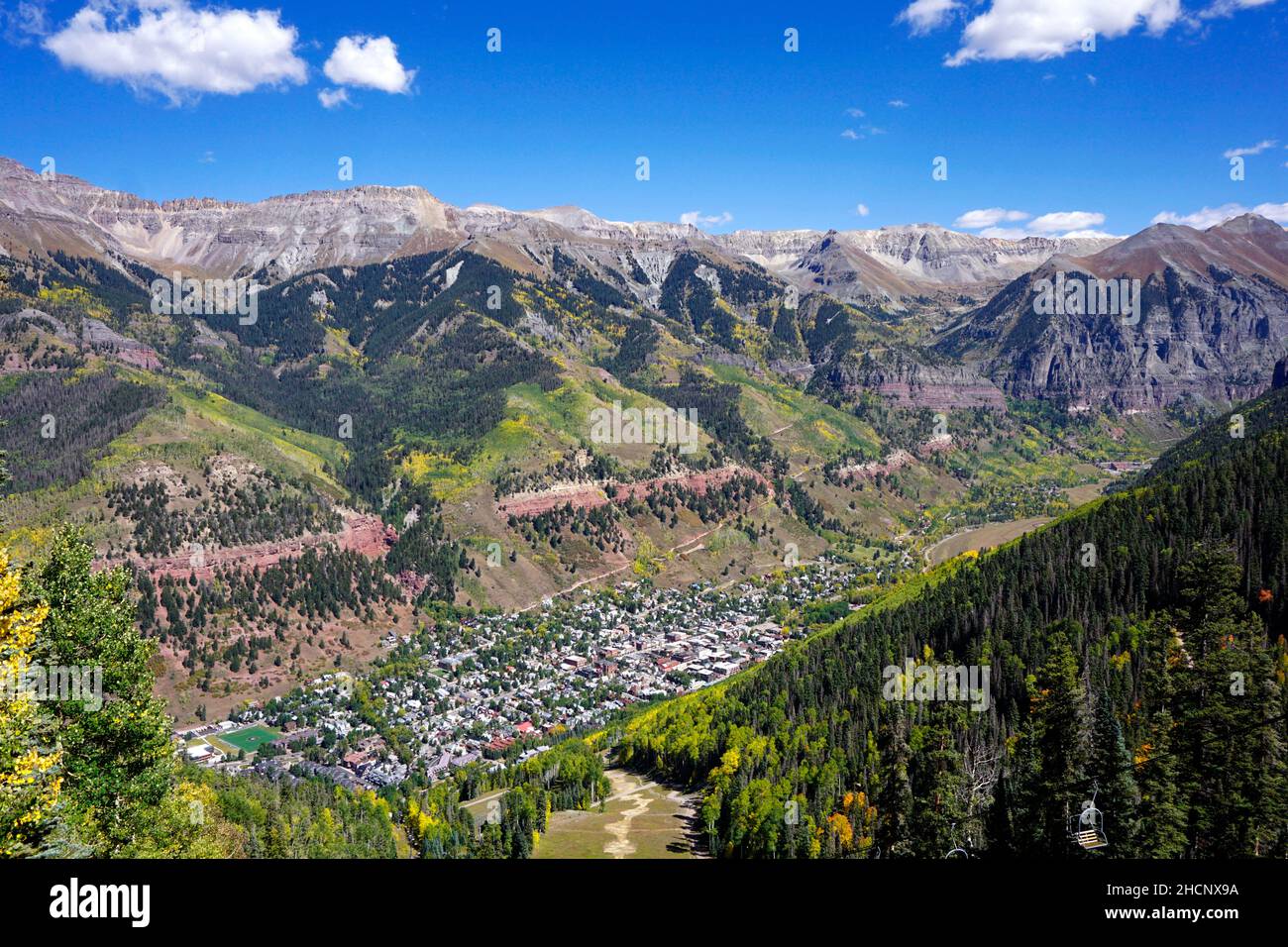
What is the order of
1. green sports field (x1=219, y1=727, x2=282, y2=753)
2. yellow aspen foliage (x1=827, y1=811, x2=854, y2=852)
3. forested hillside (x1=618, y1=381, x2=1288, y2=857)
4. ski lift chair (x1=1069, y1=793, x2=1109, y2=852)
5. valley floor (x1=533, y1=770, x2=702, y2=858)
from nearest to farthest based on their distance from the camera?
ski lift chair (x1=1069, y1=793, x2=1109, y2=852), forested hillside (x1=618, y1=381, x2=1288, y2=857), yellow aspen foliage (x1=827, y1=811, x2=854, y2=852), valley floor (x1=533, y1=770, x2=702, y2=858), green sports field (x1=219, y1=727, x2=282, y2=753)

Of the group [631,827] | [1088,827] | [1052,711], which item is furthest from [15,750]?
[631,827]

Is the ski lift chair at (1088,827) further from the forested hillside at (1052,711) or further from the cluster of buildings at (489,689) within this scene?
the cluster of buildings at (489,689)

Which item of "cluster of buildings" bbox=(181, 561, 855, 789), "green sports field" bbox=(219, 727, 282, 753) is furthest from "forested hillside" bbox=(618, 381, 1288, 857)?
"green sports field" bbox=(219, 727, 282, 753)

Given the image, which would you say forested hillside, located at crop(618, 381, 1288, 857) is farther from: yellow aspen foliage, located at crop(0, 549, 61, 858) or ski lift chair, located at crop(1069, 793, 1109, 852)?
yellow aspen foliage, located at crop(0, 549, 61, 858)

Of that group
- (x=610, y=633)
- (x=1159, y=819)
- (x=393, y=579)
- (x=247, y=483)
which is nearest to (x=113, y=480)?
(x=247, y=483)
